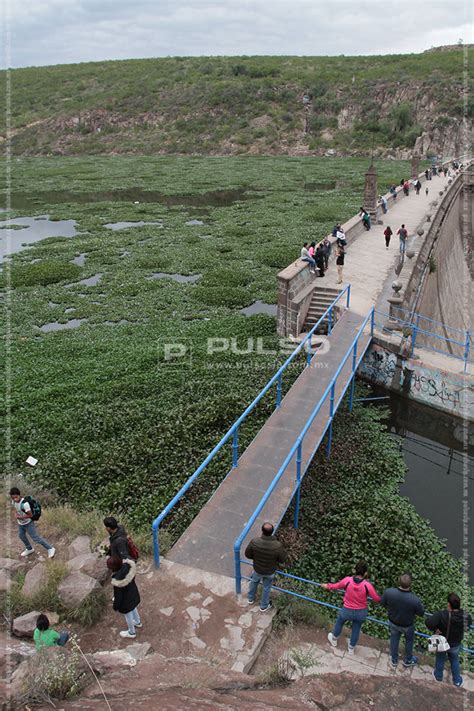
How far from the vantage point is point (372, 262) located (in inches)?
908

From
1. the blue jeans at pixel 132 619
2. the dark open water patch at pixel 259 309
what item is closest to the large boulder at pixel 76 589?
the blue jeans at pixel 132 619

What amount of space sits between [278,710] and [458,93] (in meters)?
82.6

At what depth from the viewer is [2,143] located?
8831 centimetres

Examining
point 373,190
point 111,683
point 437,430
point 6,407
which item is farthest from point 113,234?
point 111,683

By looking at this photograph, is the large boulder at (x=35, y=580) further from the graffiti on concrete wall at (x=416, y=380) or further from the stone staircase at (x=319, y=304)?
the stone staircase at (x=319, y=304)

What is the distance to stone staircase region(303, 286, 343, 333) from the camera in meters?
18.6

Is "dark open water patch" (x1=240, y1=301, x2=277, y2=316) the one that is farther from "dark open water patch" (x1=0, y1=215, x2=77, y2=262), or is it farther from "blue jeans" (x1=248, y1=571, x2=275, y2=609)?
"dark open water patch" (x1=0, y1=215, x2=77, y2=262)

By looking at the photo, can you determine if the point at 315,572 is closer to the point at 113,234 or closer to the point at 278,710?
the point at 278,710

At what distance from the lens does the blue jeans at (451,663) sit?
263 inches

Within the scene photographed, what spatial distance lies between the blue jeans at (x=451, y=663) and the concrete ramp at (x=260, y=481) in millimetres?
2939

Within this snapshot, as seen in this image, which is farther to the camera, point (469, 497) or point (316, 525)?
point (469, 497)

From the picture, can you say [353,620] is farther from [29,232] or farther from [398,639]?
[29,232]

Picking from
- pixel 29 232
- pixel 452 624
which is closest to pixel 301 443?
pixel 452 624

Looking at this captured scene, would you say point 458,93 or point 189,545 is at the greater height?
point 458,93
